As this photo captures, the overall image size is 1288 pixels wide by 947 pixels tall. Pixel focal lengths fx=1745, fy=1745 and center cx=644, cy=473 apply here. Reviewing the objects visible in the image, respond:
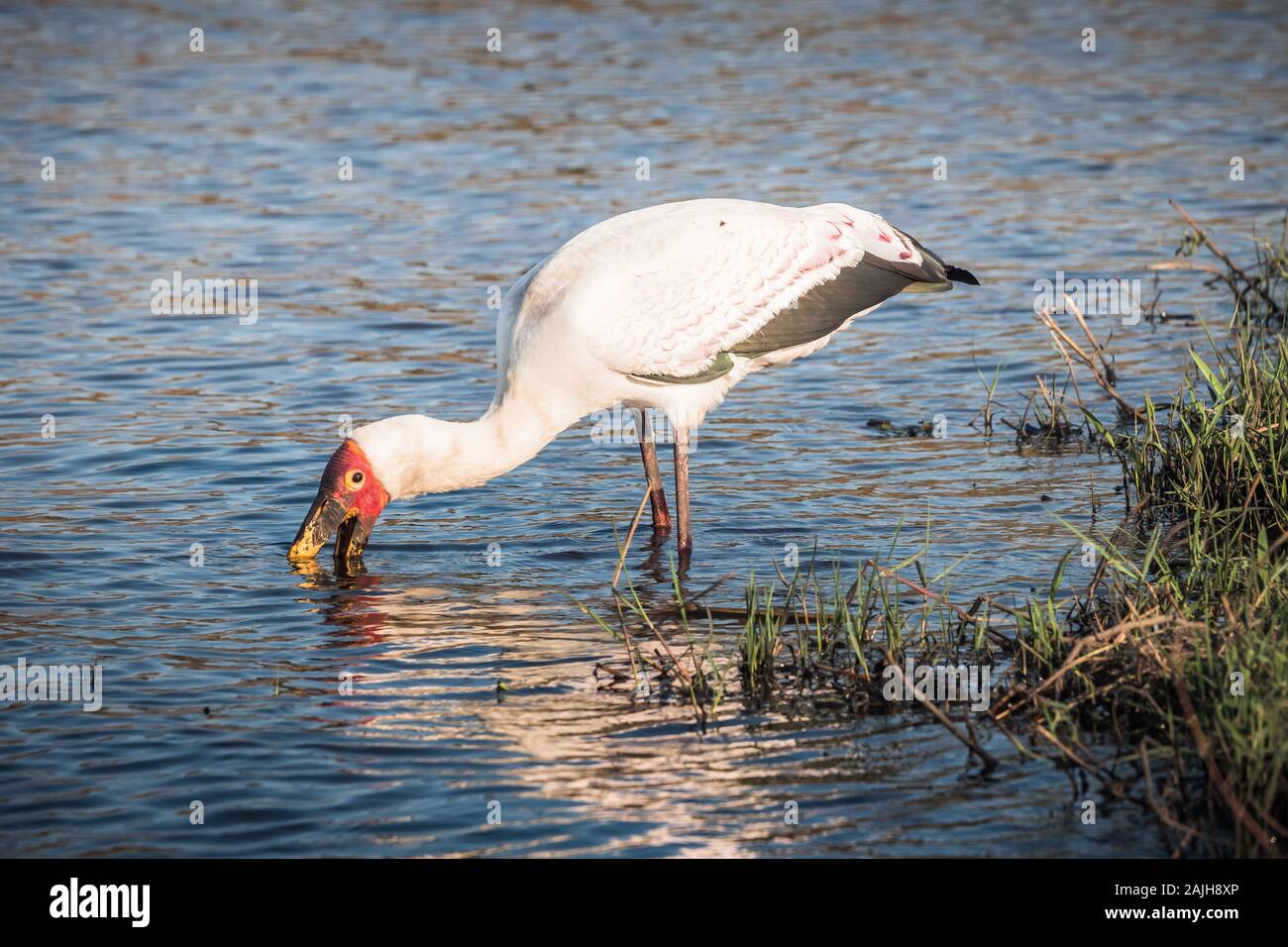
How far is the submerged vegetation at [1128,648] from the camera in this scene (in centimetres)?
483

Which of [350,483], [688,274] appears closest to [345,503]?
[350,483]

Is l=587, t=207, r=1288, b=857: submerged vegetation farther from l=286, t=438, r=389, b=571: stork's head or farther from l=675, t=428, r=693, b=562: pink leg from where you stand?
l=286, t=438, r=389, b=571: stork's head

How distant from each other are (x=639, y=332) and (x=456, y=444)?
889 millimetres

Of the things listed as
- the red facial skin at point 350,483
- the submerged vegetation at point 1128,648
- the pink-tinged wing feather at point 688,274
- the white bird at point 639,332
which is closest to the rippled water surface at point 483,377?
the submerged vegetation at point 1128,648

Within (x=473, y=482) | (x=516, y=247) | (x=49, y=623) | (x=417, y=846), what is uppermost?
(x=516, y=247)

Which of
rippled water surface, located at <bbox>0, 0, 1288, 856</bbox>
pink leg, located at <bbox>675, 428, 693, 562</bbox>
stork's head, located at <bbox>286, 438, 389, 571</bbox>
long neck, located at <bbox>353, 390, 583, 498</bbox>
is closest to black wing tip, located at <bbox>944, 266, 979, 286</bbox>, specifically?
rippled water surface, located at <bbox>0, 0, 1288, 856</bbox>

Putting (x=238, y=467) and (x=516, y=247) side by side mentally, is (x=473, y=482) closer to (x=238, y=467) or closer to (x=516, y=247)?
(x=238, y=467)

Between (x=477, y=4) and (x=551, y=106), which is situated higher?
(x=477, y=4)

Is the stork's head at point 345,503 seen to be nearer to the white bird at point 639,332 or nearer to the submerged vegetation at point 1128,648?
the white bird at point 639,332

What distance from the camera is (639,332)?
7234 millimetres

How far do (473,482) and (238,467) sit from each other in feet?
6.79

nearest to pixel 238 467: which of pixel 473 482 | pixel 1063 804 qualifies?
pixel 473 482

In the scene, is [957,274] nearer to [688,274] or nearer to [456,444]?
[688,274]

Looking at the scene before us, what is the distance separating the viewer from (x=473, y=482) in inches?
290
